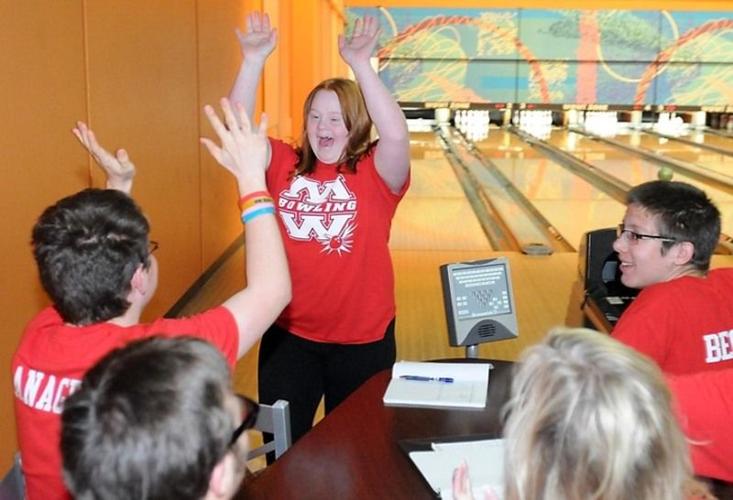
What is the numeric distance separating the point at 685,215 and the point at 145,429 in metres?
1.47

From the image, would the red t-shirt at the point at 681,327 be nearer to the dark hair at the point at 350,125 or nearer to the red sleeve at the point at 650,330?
the red sleeve at the point at 650,330

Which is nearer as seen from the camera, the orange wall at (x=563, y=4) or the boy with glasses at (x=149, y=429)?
the boy with glasses at (x=149, y=429)

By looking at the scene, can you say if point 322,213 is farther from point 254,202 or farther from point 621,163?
point 621,163

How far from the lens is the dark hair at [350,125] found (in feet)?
7.11

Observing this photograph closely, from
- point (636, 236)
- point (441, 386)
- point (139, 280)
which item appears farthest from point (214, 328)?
point (636, 236)

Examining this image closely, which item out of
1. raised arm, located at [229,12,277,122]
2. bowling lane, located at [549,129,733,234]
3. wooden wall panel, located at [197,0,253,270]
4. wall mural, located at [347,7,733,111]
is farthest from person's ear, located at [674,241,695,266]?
wall mural, located at [347,7,733,111]

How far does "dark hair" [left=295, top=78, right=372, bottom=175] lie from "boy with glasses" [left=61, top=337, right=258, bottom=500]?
1.31 m

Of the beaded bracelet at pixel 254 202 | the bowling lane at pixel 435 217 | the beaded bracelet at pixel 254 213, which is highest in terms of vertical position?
the beaded bracelet at pixel 254 202

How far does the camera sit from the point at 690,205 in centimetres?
197

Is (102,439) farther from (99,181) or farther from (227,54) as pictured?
(227,54)

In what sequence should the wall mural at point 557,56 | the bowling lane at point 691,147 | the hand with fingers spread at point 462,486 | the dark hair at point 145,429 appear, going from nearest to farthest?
the dark hair at point 145,429
the hand with fingers spread at point 462,486
the bowling lane at point 691,147
the wall mural at point 557,56

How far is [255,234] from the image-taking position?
1.42m

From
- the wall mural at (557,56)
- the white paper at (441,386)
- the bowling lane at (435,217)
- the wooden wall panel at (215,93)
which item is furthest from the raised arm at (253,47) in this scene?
the wall mural at (557,56)

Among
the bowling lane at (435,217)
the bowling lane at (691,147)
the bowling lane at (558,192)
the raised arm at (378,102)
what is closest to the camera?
the raised arm at (378,102)
